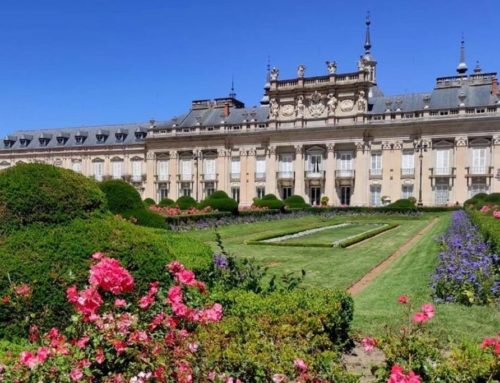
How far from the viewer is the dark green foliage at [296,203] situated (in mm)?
41994

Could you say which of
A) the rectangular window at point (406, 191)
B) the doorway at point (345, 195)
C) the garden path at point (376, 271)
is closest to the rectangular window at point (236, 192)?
the doorway at point (345, 195)

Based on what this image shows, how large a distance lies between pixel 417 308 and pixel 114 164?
53407 millimetres

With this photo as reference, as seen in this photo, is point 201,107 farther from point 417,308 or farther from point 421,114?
point 417,308

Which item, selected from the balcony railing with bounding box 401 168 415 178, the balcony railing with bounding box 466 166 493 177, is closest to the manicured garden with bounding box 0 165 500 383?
the balcony railing with bounding box 466 166 493 177

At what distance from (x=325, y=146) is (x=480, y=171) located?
1383 cm

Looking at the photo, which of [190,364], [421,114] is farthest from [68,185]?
[421,114]

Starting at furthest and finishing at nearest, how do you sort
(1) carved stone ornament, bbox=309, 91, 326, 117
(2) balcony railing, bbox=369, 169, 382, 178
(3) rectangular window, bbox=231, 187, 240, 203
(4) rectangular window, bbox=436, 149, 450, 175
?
(3) rectangular window, bbox=231, 187, 240, 203 → (1) carved stone ornament, bbox=309, 91, 326, 117 → (2) balcony railing, bbox=369, 169, 382, 178 → (4) rectangular window, bbox=436, 149, 450, 175

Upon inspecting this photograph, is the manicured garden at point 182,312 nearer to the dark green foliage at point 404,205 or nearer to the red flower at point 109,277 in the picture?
the red flower at point 109,277

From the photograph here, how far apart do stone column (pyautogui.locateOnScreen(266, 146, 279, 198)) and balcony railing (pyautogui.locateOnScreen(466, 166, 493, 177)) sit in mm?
17778

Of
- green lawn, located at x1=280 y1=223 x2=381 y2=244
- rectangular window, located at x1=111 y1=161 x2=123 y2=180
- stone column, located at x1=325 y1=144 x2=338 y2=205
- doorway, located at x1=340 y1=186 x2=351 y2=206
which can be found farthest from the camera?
rectangular window, located at x1=111 y1=161 x2=123 y2=180

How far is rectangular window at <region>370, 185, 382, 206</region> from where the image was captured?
46250 mm

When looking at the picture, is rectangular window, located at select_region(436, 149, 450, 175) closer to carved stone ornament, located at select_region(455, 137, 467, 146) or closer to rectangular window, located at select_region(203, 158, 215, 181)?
carved stone ornament, located at select_region(455, 137, 467, 146)

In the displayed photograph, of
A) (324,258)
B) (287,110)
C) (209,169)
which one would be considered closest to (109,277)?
(324,258)

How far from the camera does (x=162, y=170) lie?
55.1 meters
